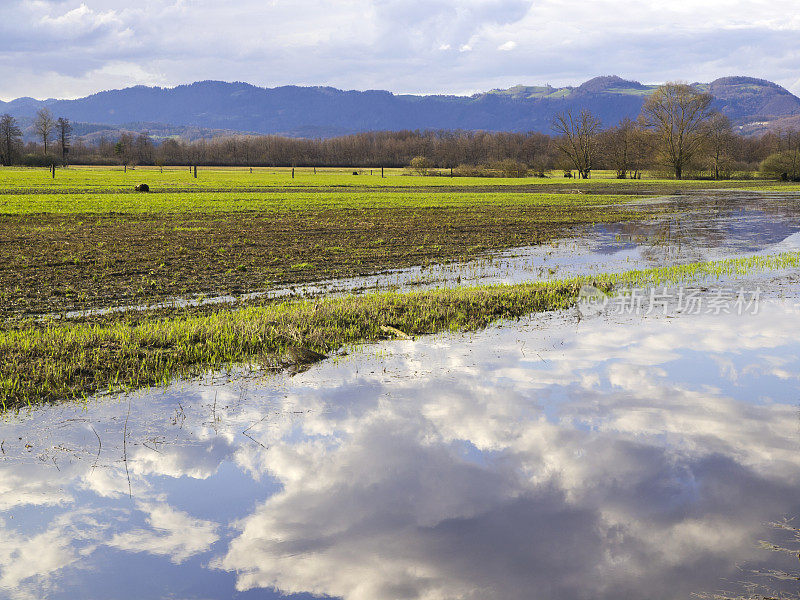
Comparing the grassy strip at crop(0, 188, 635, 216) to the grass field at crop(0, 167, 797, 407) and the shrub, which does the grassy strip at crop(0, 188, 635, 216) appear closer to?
the grass field at crop(0, 167, 797, 407)

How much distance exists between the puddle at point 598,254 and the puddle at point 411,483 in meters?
6.58

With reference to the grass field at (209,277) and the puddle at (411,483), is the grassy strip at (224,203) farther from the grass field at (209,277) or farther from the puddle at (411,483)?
the puddle at (411,483)

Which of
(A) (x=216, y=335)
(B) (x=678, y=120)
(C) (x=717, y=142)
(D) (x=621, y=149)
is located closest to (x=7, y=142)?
(D) (x=621, y=149)

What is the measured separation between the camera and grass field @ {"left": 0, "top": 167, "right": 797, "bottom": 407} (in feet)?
33.9

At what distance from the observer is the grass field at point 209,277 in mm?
10328

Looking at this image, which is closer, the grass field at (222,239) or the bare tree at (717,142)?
the grass field at (222,239)

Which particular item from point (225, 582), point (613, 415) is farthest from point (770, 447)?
point (225, 582)

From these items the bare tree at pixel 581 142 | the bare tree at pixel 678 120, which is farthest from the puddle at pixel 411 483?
the bare tree at pixel 581 142

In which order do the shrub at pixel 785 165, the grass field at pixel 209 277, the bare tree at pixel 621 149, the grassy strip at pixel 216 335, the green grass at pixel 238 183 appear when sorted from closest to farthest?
1. the grassy strip at pixel 216 335
2. the grass field at pixel 209 277
3. the green grass at pixel 238 183
4. the shrub at pixel 785 165
5. the bare tree at pixel 621 149

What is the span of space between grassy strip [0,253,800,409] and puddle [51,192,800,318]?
179 cm

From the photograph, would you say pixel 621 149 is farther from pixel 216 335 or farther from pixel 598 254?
pixel 216 335

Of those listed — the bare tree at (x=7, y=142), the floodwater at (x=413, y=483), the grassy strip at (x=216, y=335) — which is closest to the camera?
the floodwater at (x=413, y=483)

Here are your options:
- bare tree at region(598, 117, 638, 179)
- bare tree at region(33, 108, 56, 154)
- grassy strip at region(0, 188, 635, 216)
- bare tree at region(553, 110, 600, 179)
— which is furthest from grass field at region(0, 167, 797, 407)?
bare tree at region(33, 108, 56, 154)

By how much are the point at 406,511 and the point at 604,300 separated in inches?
419
